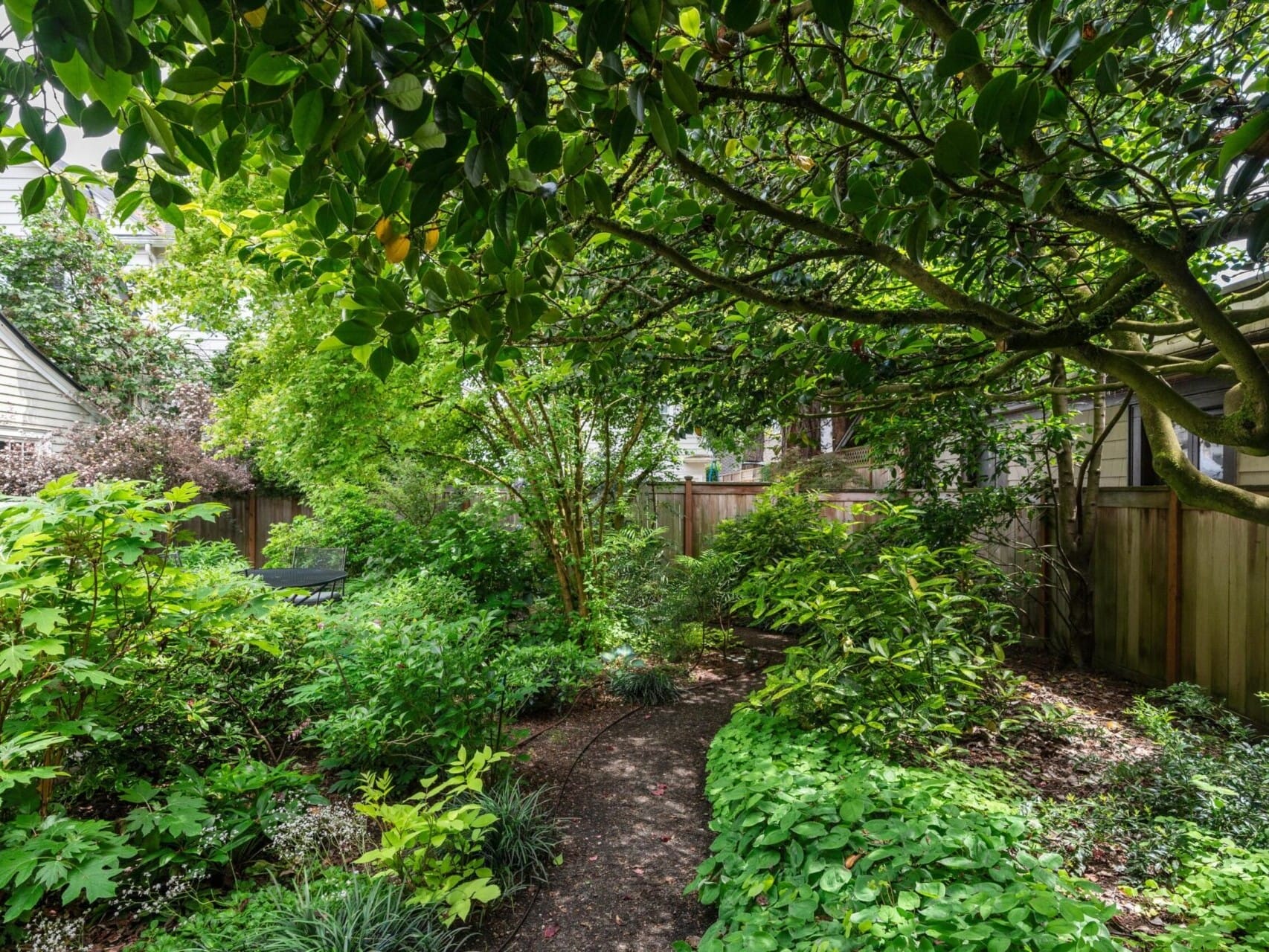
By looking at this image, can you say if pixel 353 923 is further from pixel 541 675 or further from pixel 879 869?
pixel 541 675

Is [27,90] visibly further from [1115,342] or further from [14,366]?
[14,366]

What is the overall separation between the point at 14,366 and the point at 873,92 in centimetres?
1150

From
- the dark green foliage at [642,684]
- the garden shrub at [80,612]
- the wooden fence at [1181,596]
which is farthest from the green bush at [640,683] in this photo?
the wooden fence at [1181,596]

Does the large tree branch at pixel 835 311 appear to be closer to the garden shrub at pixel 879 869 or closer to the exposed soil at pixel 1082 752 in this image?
the garden shrub at pixel 879 869

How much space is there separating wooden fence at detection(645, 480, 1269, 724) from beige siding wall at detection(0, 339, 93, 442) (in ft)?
36.4

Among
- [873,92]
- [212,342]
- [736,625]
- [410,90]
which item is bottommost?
[736,625]

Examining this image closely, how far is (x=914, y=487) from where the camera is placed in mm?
5273

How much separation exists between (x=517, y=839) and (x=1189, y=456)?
6.60 meters

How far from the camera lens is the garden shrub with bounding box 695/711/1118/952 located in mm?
1539

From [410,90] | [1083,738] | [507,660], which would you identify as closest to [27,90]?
[410,90]

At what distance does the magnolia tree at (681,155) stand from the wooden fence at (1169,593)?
57.8 inches

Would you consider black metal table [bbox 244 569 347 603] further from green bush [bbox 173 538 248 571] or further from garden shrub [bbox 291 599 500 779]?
garden shrub [bbox 291 599 500 779]

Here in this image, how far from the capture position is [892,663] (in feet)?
9.26

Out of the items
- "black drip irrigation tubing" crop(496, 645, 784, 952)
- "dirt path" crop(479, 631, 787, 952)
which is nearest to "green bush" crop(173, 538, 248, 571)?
"black drip irrigation tubing" crop(496, 645, 784, 952)
